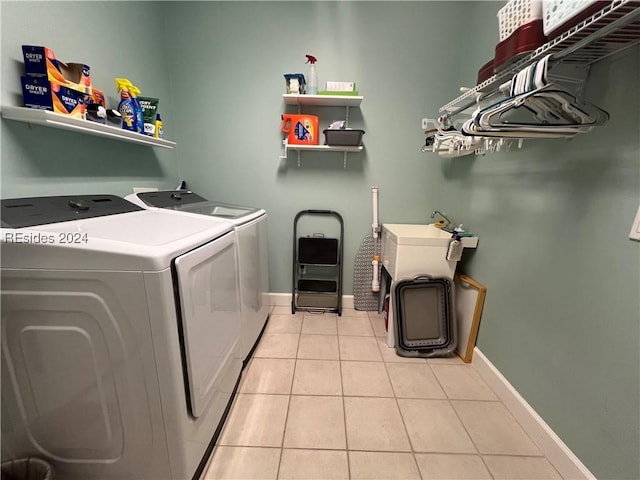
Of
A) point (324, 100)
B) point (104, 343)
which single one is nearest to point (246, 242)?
point (104, 343)

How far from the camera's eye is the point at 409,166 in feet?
7.65

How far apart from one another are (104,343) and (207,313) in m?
0.33

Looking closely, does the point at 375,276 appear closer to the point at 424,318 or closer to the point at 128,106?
the point at 424,318

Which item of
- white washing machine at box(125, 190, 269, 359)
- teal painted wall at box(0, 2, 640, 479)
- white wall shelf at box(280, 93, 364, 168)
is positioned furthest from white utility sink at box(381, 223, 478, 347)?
white washing machine at box(125, 190, 269, 359)

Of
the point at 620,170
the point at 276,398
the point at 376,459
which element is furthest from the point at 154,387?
the point at 620,170

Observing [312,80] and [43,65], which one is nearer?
[43,65]

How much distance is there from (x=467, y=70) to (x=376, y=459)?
102 inches

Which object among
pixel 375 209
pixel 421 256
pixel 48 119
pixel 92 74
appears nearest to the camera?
pixel 48 119

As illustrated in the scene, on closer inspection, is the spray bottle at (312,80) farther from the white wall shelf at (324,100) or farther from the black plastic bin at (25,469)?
the black plastic bin at (25,469)

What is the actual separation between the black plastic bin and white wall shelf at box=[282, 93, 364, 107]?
228 centimetres

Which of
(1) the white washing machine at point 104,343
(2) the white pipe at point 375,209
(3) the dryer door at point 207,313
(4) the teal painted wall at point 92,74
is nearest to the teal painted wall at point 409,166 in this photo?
(4) the teal painted wall at point 92,74

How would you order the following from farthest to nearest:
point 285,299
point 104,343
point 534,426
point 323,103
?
point 285,299 → point 323,103 → point 534,426 → point 104,343

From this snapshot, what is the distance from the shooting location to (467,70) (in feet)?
6.60

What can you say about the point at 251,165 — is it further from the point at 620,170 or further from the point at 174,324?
the point at 620,170
